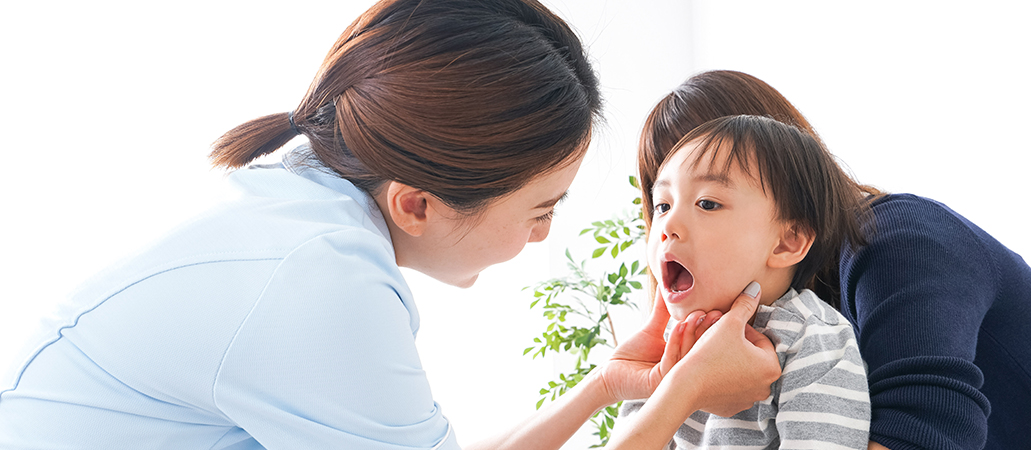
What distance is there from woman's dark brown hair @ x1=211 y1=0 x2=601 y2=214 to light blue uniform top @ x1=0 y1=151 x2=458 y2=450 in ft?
0.43

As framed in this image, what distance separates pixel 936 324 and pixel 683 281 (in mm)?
324

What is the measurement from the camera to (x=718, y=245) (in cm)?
94

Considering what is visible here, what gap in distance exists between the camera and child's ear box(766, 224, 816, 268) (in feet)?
3.22

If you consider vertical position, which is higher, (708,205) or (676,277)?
(708,205)

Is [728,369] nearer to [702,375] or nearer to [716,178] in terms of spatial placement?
[702,375]

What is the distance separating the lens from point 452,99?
2.67 ft

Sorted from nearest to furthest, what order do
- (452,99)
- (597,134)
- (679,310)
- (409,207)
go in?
(452,99) → (409,207) → (679,310) → (597,134)

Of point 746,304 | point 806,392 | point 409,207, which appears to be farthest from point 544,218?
point 806,392

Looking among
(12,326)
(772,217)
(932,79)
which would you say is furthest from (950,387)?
(12,326)

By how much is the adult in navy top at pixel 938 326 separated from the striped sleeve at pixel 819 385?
0.03 meters

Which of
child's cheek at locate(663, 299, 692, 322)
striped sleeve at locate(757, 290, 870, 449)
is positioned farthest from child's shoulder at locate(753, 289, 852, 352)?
child's cheek at locate(663, 299, 692, 322)

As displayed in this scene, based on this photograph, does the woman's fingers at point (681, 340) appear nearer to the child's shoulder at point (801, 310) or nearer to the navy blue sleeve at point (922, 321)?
the child's shoulder at point (801, 310)

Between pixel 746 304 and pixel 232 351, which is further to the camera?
pixel 746 304

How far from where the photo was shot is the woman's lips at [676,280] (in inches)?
39.6
